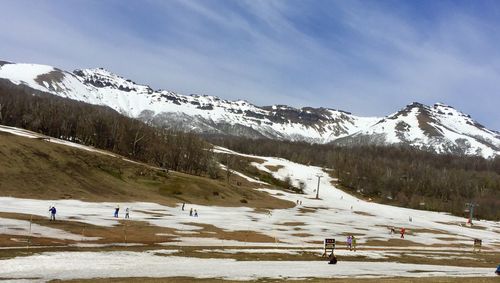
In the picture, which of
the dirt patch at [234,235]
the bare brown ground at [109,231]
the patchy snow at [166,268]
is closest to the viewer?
the patchy snow at [166,268]

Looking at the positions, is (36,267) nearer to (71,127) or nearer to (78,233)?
(78,233)

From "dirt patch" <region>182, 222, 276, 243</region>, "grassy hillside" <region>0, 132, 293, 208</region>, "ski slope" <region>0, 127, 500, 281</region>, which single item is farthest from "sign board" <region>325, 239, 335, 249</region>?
"grassy hillside" <region>0, 132, 293, 208</region>

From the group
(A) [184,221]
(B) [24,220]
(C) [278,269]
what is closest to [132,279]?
(C) [278,269]

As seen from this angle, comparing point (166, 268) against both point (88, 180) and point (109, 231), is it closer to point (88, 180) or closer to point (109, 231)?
point (109, 231)

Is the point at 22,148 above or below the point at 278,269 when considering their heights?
above

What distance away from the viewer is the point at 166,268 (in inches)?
1550

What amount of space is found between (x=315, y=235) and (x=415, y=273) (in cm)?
3907

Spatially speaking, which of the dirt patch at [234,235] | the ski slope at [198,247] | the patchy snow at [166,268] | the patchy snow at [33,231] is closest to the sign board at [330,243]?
the ski slope at [198,247]

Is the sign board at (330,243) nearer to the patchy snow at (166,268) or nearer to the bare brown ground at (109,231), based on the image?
the patchy snow at (166,268)

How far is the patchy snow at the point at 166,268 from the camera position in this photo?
34250 millimetres

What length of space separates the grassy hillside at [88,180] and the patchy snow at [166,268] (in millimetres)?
53790

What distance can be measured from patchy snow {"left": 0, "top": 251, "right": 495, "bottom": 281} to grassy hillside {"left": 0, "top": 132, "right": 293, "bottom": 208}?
5379 cm

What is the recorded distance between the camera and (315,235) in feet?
276

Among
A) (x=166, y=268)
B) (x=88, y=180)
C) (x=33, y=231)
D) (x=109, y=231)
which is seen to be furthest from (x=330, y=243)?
(x=88, y=180)
